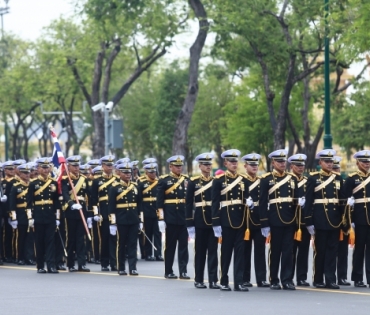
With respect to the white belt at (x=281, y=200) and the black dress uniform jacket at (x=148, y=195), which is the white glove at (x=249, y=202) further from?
the black dress uniform jacket at (x=148, y=195)

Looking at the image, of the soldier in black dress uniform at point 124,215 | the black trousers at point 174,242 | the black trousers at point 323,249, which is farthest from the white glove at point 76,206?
the black trousers at point 323,249

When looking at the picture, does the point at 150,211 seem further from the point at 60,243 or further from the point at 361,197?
the point at 361,197

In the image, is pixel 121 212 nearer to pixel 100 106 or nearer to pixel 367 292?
pixel 367 292

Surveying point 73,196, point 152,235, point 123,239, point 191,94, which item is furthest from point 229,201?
point 191,94

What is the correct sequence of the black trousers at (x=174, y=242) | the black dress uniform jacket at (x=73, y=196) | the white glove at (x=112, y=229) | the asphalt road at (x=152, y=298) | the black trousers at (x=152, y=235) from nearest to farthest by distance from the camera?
the asphalt road at (x=152, y=298), the black trousers at (x=174, y=242), the white glove at (x=112, y=229), the black dress uniform jacket at (x=73, y=196), the black trousers at (x=152, y=235)

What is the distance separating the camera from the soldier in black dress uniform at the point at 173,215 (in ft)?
65.0

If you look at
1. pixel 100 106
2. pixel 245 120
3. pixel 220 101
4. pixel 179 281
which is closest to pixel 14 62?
pixel 220 101

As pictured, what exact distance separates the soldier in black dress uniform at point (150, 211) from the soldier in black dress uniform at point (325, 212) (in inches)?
270

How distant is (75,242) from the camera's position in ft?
72.6

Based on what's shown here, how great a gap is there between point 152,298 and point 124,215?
4.17 meters

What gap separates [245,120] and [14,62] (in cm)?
1956

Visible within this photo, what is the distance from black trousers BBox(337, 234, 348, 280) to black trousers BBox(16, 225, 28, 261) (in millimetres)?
8218

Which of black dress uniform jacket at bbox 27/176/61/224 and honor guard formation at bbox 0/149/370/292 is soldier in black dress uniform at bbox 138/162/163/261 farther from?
honor guard formation at bbox 0/149/370/292

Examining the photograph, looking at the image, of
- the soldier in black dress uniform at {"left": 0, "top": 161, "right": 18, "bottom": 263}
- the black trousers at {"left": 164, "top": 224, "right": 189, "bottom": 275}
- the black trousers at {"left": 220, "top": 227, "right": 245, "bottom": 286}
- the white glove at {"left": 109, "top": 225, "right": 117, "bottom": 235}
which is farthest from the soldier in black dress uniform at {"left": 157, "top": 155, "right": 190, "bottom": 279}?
the soldier in black dress uniform at {"left": 0, "top": 161, "right": 18, "bottom": 263}
